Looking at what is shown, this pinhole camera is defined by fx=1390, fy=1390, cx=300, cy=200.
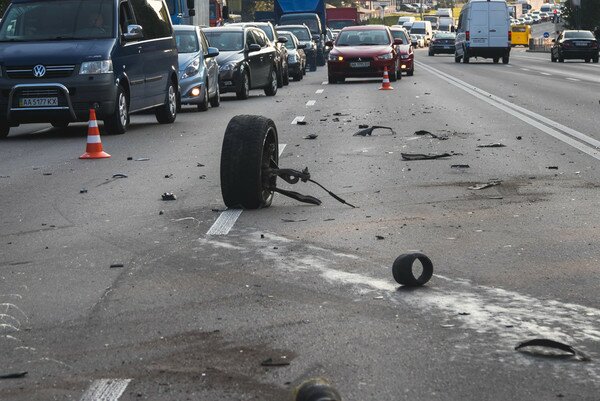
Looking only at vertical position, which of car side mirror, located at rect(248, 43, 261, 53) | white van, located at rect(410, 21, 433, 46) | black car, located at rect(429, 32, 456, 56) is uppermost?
car side mirror, located at rect(248, 43, 261, 53)

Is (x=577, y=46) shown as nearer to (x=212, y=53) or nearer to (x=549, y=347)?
(x=212, y=53)

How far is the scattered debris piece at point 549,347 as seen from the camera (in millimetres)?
5615

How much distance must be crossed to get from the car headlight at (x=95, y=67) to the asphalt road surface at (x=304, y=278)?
3.03m

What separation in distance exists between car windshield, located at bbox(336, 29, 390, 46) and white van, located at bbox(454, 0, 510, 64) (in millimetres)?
22379

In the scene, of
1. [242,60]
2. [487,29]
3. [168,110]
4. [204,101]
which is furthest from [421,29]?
[168,110]

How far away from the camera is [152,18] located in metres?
21.4

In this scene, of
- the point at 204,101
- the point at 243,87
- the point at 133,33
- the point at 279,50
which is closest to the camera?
the point at 133,33

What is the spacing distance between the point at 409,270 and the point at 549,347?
1538 mm

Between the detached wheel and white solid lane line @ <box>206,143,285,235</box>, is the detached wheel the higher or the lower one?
the higher one

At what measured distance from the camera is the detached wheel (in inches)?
408

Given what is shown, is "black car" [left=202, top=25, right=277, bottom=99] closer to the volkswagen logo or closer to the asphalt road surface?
the volkswagen logo

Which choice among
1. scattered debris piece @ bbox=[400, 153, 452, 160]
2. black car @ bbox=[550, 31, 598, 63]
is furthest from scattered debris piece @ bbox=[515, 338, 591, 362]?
black car @ bbox=[550, 31, 598, 63]

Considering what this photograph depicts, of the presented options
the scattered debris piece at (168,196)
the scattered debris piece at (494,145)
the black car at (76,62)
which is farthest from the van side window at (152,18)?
the scattered debris piece at (168,196)

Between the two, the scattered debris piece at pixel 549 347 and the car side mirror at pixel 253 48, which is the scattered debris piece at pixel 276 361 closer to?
the scattered debris piece at pixel 549 347
